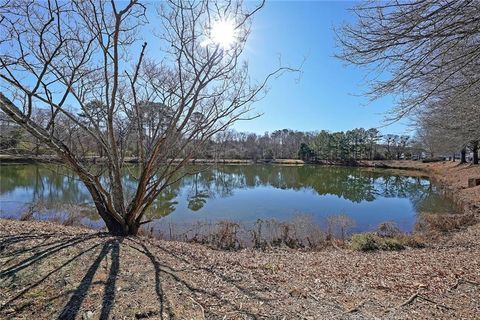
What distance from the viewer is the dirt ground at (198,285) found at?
2793 millimetres

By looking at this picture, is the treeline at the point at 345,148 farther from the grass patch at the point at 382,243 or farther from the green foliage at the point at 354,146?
the grass patch at the point at 382,243

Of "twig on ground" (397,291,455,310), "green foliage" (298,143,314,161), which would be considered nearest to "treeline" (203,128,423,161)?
"green foliage" (298,143,314,161)

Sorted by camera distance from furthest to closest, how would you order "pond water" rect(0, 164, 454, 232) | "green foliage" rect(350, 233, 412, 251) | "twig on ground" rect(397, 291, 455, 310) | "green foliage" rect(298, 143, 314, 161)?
"green foliage" rect(298, 143, 314, 161)
"pond water" rect(0, 164, 454, 232)
"green foliage" rect(350, 233, 412, 251)
"twig on ground" rect(397, 291, 455, 310)

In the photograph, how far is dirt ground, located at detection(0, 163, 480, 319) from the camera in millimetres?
2793

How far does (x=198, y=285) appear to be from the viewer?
3.42 m

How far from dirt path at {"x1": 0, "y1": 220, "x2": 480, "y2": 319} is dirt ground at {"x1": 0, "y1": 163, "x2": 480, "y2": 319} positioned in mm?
11

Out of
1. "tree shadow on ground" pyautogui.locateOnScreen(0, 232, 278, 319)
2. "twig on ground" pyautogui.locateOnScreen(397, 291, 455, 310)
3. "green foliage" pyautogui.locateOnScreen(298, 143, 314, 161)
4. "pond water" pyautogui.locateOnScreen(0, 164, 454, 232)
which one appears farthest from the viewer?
"green foliage" pyautogui.locateOnScreen(298, 143, 314, 161)

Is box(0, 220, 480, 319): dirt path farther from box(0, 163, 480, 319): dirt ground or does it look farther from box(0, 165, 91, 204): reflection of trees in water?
box(0, 165, 91, 204): reflection of trees in water

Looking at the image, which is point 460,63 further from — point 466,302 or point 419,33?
point 466,302

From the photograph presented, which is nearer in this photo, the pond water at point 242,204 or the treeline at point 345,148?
the pond water at point 242,204

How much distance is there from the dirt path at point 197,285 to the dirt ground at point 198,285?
0.01 meters

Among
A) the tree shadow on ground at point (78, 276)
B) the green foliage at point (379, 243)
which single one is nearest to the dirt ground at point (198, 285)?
the tree shadow on ground at point (78, 276)

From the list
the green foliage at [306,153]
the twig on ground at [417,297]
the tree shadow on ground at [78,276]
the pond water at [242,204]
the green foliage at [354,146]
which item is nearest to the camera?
the tree shadow on ground at [78,276]

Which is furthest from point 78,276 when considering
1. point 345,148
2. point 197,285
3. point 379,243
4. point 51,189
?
point 345,148
